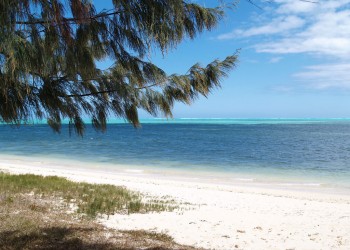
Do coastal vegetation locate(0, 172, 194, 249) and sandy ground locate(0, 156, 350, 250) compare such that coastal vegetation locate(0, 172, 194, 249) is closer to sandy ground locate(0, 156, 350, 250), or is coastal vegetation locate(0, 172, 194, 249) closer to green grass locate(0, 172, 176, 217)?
green grass locate(0, 172, 176, 217)

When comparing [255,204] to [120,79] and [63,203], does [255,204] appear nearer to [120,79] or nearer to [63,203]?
[63,203]

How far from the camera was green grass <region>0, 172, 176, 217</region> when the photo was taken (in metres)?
9.29

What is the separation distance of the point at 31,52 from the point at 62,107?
1041 mm

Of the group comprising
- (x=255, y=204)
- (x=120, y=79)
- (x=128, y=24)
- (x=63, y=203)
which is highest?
(x=128, y=24)

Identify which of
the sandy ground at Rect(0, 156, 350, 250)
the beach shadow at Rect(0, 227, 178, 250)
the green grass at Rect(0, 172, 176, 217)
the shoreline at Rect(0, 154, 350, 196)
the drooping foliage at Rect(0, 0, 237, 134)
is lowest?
the shoreline at Rect(0, 154, 350, 196)

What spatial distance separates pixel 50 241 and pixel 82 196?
518 cm

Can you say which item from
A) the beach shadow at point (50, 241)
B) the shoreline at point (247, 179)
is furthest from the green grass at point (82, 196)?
the shoreline at point (247, 179)

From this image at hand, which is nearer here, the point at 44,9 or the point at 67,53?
the point at 44,9

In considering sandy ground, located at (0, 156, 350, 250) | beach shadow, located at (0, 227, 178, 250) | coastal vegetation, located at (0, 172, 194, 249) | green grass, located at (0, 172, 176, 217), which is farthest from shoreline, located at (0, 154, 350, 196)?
beach shadow, located at (0, 227, 178, 250)

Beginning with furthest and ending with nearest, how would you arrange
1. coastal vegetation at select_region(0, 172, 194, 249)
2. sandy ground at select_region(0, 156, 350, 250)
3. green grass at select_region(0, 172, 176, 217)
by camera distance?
green grass at select_region(0, 172, 176, 217)
sandy ground at select_region(0, 156, 350, 250)
coastal vegetation at select_region(0, 172, 194, 249)

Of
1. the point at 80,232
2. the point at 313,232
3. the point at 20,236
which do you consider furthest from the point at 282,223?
the point at 20,236

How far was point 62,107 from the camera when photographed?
424 cm

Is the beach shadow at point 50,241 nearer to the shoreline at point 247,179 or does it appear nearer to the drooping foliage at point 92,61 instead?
the drooping foliage at point 92,61

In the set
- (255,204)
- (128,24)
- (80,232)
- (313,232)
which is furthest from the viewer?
(255,204)
